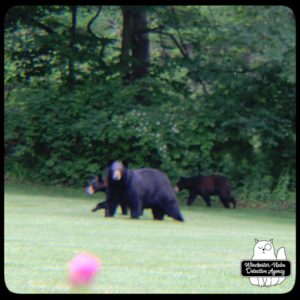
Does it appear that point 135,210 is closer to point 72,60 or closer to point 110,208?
point 110,208

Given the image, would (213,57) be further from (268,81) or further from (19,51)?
(19,51)

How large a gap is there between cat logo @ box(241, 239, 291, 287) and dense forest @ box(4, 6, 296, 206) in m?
17.6

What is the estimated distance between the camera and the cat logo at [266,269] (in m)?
4.81

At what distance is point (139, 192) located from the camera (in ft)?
49.9

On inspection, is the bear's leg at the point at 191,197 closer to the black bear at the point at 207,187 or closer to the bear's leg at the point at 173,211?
the black bear at the point at 207,187

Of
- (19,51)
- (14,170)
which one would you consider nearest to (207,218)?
(14,170)

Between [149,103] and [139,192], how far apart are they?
10.4 m

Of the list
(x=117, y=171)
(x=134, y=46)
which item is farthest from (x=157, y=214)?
(x=134, y=46)

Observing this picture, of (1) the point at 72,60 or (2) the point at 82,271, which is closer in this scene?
(2) the point at 82,271

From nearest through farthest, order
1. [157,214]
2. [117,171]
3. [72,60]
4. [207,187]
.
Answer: [117,171] → [157,214] → [207,187] → [72,60]

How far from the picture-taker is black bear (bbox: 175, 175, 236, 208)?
2209cm

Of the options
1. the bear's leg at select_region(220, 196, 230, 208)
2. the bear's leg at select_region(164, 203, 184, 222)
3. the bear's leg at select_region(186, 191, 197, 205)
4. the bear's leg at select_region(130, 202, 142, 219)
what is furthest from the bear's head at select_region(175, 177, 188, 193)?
the bear's leg at select_region(130, 202, 142, 219)

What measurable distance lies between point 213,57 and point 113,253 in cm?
1820

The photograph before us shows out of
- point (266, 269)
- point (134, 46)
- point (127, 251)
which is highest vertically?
point (134, 46)
